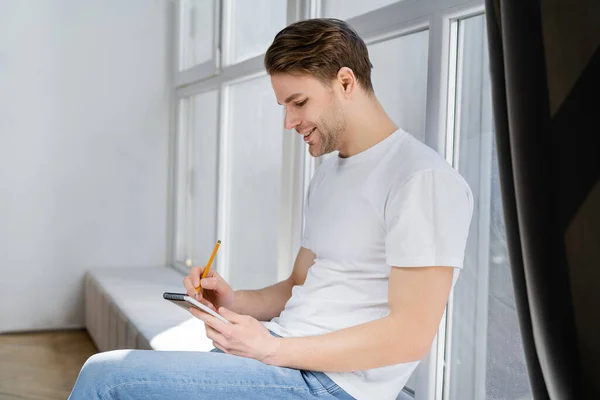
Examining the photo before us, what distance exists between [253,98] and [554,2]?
244cm

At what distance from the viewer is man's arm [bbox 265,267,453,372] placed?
138 cm

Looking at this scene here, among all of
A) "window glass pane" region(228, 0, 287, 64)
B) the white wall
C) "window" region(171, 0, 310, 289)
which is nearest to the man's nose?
"window" region(171, 0, 310, 289)

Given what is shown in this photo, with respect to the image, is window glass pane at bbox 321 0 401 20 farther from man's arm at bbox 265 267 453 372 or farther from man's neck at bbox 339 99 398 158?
man's arm at bbox 265 267 453 372

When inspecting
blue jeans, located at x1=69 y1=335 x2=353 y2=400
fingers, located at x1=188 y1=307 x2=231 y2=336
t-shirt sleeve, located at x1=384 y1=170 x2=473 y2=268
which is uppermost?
t-shirt sleeve, located at x1=384 y1=170 x2=473 y2=268

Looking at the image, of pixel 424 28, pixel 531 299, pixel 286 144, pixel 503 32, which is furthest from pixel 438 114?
pixel 286 144

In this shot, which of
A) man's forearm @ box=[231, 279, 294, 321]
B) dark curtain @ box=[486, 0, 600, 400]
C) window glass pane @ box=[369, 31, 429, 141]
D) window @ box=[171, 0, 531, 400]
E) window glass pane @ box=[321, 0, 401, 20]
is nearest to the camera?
dark curtain @ box=[486, 0, 600, 400]

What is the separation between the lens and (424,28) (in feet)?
6.50

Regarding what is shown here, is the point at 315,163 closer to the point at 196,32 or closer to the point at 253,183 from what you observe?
the point at 253,183

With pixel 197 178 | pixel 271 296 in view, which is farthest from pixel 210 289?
pixel 197 178

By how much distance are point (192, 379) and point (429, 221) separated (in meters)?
0.58

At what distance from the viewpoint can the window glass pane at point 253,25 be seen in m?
3.26

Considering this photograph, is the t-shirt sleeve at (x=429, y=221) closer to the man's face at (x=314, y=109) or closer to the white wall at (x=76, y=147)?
the man's face at (x=314, y=109)

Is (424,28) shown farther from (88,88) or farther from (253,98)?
(88,88)

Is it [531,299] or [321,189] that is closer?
[531,299]
